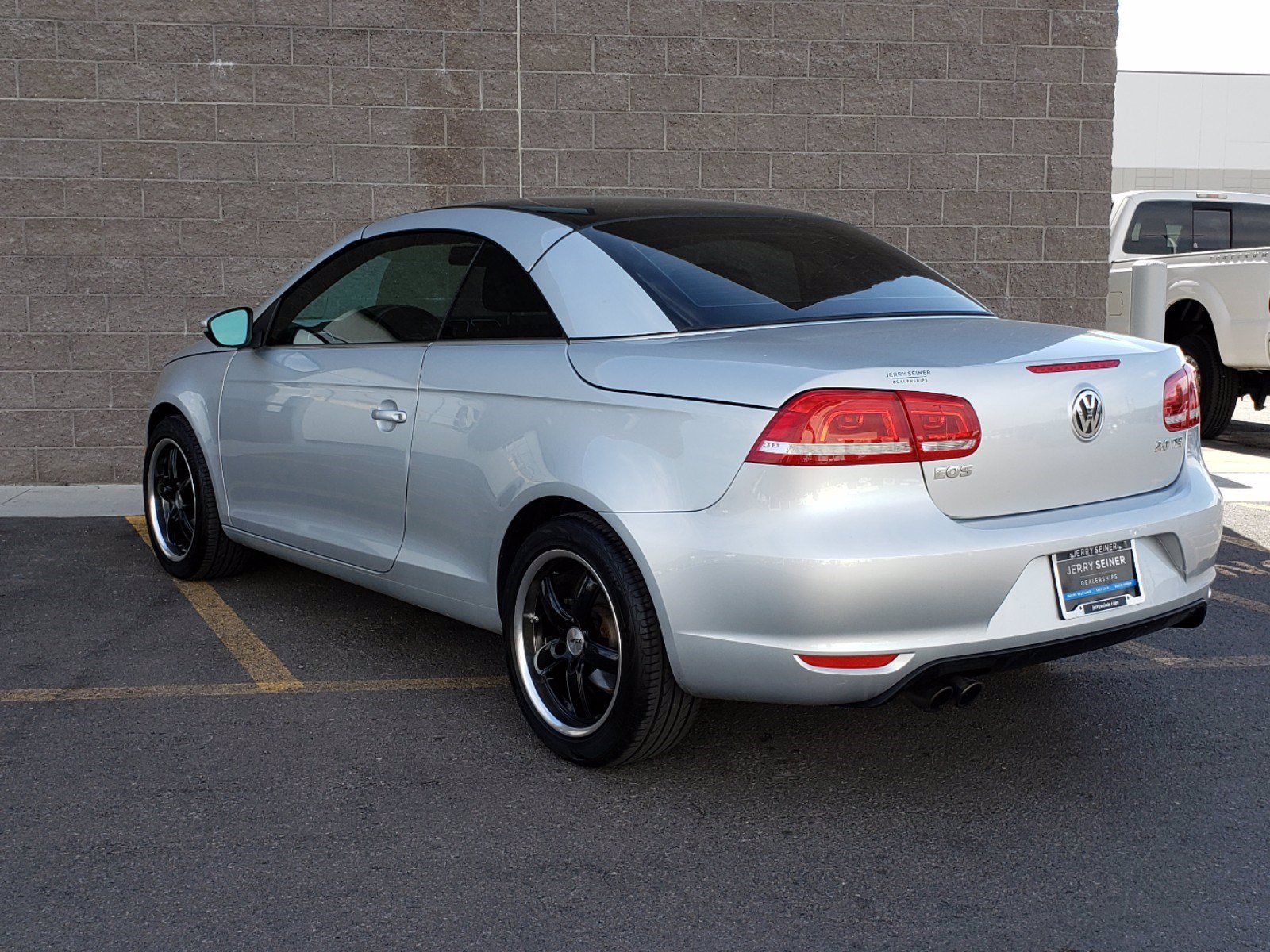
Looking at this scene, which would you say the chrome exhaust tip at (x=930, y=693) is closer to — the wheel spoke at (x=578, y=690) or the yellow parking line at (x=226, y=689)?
the wheel spoke at (x=578, y=690)

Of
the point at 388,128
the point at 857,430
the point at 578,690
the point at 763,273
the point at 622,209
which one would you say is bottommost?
the point at 578,690

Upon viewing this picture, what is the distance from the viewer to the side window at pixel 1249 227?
39.1 feet

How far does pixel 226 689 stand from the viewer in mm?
4469

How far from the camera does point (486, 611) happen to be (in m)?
4.06

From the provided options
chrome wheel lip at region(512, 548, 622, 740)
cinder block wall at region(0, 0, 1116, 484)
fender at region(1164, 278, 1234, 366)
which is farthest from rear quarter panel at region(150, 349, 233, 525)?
fender at region(1164, 278, 1234, 366)

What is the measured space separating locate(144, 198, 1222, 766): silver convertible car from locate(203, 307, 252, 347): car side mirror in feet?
1.87

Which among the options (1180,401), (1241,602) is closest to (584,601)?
(1180,401)

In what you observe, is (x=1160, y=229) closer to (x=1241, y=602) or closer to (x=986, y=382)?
(x=1241, y=602)

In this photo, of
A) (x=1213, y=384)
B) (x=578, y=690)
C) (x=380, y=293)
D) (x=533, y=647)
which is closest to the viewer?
(x=578, y=690)

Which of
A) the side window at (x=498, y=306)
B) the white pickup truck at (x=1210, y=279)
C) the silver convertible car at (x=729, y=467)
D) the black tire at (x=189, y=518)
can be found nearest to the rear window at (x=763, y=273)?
the silver convertible car at (x=729, y=467)

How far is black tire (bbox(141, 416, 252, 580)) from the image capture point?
18.4ft

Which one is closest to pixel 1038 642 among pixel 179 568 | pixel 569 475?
pixel 569 475

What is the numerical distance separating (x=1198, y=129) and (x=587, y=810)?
98.5 ft

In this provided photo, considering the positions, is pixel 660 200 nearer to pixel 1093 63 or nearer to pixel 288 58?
pixel 288 58
